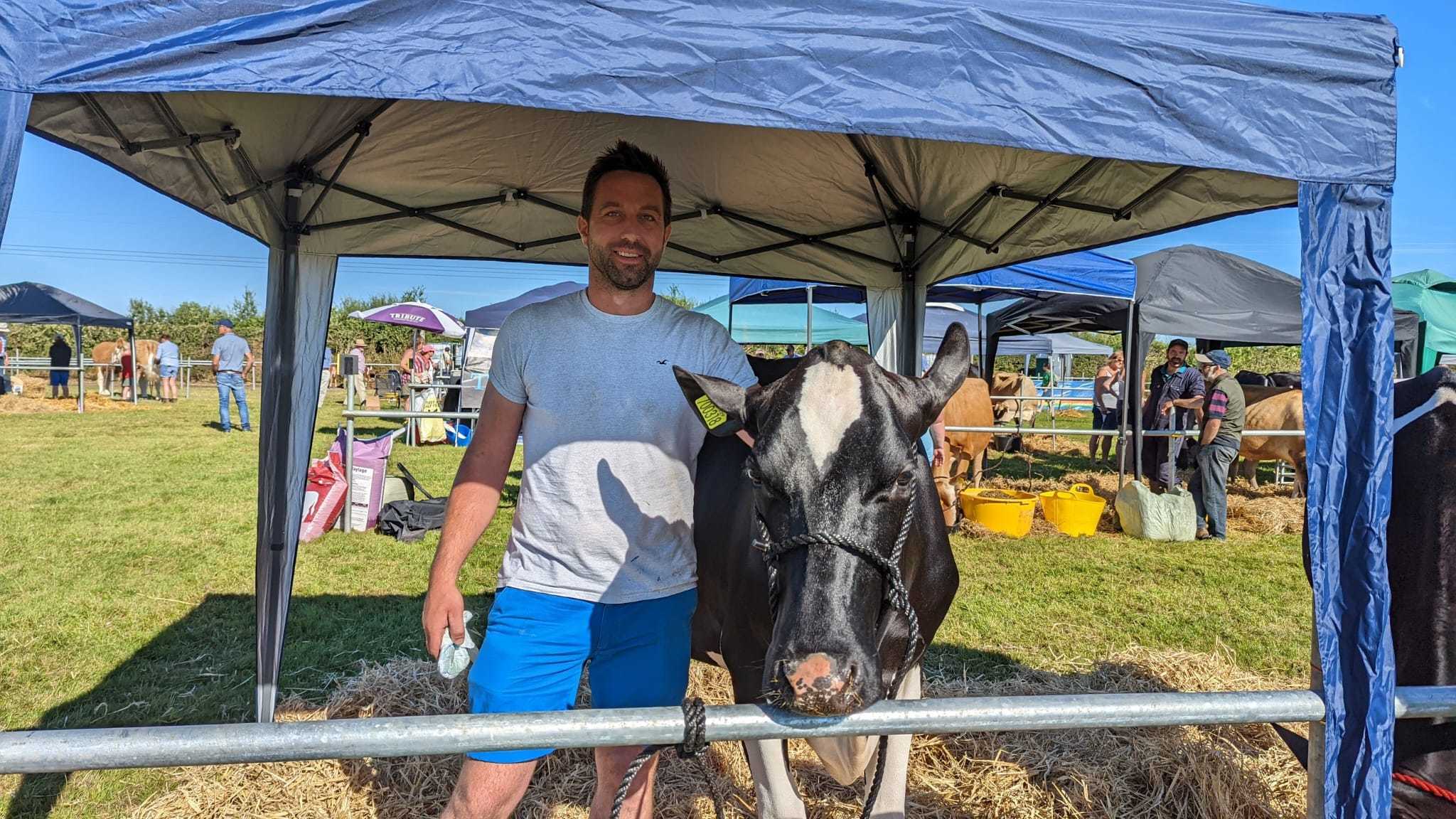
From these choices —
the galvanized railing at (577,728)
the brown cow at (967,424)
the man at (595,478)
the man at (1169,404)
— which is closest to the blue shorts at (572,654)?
the man at (595,478)

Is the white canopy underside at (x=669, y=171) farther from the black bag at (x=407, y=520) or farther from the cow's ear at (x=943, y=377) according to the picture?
the black bag at (x=407, y=520)

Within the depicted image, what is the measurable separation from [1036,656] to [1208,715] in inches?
164

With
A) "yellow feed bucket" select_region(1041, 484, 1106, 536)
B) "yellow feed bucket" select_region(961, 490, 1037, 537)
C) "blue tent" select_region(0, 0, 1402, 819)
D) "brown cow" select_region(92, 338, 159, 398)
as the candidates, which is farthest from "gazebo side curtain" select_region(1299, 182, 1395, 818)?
"brown cow" select_region(92, 338, 159, 398)

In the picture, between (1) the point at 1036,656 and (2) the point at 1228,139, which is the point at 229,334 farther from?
(2) the point at 1228,139

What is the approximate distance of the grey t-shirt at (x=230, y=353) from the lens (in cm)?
1856

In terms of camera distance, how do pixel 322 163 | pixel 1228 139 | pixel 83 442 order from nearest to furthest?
pixel 1228 139 → pixel 322 163 → pixel 83 442

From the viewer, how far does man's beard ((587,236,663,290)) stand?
94.3 inches

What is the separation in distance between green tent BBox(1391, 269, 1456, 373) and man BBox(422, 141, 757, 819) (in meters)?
17.4

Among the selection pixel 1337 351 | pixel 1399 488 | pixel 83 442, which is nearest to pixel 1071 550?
pixel 1399 488

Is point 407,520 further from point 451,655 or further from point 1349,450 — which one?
point 1349,450

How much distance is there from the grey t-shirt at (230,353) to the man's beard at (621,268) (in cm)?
1925

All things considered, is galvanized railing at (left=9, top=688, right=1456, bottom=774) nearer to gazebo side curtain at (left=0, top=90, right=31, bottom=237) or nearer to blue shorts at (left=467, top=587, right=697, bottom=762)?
blue shorts at (left=467, top=587, right=697, bottom=762)

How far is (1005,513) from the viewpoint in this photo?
931 centimetres

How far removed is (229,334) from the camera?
18984 millimetres
